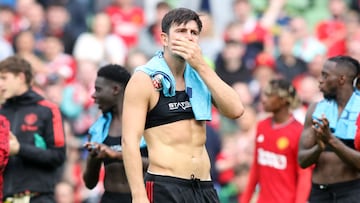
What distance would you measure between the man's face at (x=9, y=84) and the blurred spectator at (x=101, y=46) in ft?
21.7

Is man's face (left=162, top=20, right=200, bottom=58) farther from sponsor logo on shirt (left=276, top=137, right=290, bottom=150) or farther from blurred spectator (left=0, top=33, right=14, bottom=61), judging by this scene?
blurred spectator (left=0, top=33, right=14, bottom=61)

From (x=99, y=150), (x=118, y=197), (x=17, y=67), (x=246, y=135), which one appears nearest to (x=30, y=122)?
(x=17, y=67)

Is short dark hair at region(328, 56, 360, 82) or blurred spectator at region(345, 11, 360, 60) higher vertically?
blurred spectator at region(345, 11, 360, 60)

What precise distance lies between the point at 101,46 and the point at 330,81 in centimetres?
813

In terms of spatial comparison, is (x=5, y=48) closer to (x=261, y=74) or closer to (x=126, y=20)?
(x=126, y=20)

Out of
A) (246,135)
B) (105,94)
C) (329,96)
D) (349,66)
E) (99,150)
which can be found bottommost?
(246,135)

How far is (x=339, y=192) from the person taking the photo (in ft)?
33.7

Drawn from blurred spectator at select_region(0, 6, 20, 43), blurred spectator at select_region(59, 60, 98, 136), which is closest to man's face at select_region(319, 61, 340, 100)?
blurred spectator at select_region(59, 60, 98, 136)

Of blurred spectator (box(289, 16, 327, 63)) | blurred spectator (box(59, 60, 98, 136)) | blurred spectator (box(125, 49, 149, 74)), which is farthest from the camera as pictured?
blurred spectator (box(289, 16, 327, 63))

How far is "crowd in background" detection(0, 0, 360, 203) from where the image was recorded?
1627 cm

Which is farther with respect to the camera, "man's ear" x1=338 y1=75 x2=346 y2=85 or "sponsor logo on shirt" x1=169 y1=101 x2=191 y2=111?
"man's ear" x1=338 y1=75 x2=346 y2=85

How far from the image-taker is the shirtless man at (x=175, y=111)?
848cm

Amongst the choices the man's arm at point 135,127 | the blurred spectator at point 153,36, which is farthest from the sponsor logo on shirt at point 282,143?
the blurred spectator at point 153,36

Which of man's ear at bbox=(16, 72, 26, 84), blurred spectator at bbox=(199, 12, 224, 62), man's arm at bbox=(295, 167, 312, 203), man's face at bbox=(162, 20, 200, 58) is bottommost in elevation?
man's arm at bbox=(295, 167, 312, 203)
